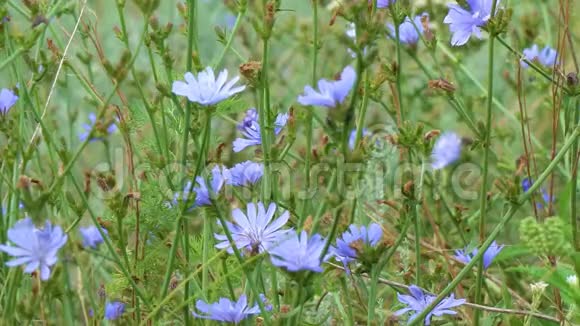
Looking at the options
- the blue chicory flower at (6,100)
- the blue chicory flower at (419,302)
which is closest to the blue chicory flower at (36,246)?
the blue chicory flower at (6,100)

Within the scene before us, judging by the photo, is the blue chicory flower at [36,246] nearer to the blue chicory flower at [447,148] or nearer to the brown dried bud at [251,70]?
the brown dried bud at [251,70]

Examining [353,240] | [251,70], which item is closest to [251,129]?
[251,70]

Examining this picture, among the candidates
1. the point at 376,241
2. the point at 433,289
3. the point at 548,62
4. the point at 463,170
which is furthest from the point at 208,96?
the point at 463,170

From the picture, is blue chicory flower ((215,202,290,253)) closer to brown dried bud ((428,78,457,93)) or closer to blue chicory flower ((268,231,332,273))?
blue chicory flower ((268,231,332,273))

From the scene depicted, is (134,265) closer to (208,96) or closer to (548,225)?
(208,96)

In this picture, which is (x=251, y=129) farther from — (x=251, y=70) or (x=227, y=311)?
(x=227, y=311)
